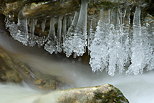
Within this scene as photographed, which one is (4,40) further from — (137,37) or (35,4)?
(137,37)

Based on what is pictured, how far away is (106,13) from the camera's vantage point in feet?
14.1

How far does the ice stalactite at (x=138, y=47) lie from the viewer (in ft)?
14.1

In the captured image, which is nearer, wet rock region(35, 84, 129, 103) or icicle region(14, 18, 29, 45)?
wet rock region(35, 84, 129, 103)

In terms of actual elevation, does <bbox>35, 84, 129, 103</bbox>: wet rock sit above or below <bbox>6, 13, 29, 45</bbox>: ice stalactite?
below

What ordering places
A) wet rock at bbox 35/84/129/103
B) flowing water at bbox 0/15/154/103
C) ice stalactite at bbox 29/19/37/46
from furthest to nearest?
ice stalactite at bbox 29/19/37/46 < flowing water at bbox 0/15/154/103 < wet rock at bbox 35/84/129/103

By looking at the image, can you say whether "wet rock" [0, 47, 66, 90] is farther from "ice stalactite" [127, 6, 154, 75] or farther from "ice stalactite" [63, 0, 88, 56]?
"ice stalactite" [127, 6, 154, 75]

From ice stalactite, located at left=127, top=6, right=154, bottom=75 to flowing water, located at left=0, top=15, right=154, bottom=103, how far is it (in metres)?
0.28

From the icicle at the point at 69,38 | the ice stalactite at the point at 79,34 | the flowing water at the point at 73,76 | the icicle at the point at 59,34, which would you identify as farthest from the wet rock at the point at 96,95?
the icicle at the point at 59,34

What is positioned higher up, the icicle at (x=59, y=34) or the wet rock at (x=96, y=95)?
the icicle at (x=59, y=34)

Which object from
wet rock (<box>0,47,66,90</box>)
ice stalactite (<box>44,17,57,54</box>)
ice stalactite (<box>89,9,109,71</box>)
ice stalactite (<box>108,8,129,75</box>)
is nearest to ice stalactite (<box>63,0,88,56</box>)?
ice stalactite (<box>89,9,109,71</box>)

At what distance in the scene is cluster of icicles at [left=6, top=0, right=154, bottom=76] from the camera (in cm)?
431

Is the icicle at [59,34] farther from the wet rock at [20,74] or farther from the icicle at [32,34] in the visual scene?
the wet rock at [20,74]

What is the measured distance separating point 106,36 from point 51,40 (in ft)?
3.31

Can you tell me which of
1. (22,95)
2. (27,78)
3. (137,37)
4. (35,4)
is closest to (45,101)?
(22,95)
